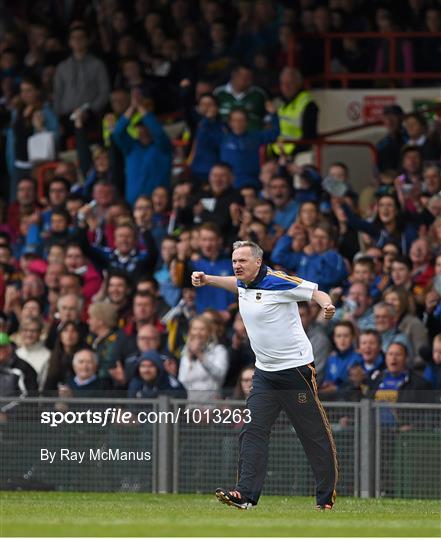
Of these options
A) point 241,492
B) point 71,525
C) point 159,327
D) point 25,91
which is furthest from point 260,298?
point 25,91

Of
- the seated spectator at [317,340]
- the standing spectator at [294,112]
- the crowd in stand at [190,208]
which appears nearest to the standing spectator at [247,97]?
the crowd in stand at [190,208]

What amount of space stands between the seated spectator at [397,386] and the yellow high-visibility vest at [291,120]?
5833mm

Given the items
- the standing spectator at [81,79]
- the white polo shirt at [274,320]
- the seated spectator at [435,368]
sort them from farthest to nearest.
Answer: the standing spectator at [81,79], the seated spectator at [435,368], the white polo shirt at [274,320]

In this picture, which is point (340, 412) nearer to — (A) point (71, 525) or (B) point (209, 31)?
(A) point (71, 525)

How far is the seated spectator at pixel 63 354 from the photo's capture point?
61.5 ft

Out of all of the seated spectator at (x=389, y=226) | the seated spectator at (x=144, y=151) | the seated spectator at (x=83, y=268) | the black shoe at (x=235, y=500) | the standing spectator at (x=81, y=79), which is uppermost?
the standing spectator at (x=81, y=79)

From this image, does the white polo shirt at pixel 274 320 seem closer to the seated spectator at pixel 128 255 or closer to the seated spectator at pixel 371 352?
the seated spectator at pixel 371 352

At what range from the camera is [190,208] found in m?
21.3

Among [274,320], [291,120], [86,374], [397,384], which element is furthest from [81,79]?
[274,320]

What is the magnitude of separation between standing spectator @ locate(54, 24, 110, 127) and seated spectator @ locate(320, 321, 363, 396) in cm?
779

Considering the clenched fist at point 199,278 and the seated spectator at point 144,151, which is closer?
the clenched fist at point 199,278

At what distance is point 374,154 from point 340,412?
225 inches

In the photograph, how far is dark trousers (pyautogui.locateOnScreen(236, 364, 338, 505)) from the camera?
1396 cm

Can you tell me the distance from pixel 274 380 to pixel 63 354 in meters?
5.31
